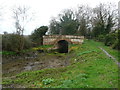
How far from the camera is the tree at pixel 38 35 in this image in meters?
35.0

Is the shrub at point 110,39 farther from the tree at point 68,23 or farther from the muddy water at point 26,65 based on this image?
the tree at point 68,23

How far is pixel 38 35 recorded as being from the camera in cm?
3584

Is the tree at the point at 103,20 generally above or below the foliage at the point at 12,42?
above

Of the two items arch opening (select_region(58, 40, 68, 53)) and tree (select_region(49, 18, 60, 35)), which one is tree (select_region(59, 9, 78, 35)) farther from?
arch opening (select_region(58, 40, 68, 53))

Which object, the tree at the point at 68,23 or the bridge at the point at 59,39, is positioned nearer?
the bridge at the point at 59,39

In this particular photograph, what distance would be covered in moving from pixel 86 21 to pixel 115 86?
4441 centimetres

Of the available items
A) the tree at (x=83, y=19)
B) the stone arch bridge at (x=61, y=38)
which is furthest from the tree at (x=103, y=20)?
the stone arch bridge at (x=61, y=38)

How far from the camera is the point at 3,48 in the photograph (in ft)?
83.3

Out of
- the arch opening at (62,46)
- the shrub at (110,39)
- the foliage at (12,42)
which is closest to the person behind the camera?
the foliage at (12,42)

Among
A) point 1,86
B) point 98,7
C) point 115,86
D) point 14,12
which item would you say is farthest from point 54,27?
point 115,86

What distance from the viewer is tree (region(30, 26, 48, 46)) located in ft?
115

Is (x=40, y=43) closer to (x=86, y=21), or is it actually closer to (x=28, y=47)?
(x=28, y=47)

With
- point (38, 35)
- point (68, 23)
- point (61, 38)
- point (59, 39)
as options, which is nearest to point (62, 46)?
point (59, 39)

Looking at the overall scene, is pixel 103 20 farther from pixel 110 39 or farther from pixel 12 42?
pixel 12 42
